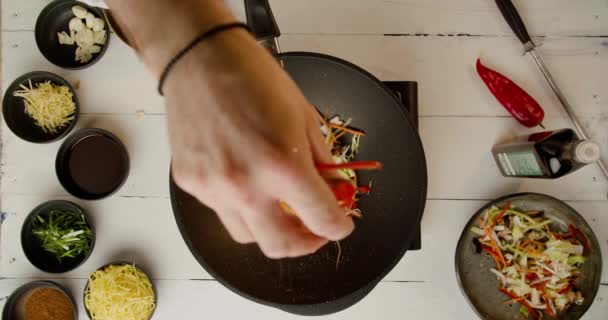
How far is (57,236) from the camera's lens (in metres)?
1.14

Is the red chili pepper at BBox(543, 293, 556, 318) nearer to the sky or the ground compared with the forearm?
nearer to the ground

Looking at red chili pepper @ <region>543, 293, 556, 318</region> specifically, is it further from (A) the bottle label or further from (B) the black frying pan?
(B) the black frying pan

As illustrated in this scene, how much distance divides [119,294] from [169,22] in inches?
30.3

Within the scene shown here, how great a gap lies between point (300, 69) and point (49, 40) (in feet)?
2.20

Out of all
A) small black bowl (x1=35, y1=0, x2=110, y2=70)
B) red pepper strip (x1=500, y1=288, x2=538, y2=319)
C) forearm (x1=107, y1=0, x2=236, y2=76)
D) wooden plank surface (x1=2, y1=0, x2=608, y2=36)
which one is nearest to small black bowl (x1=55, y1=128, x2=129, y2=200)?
small black bowl (x1=35, y1=0, x2=110, y2=70)

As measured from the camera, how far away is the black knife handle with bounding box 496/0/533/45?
1.14m

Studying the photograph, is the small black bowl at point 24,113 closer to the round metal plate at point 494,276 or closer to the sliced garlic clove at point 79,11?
the sliced garlic clove at point 79,11

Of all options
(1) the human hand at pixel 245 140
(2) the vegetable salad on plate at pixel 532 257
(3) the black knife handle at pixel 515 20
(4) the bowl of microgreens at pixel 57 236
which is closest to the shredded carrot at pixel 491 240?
(2) the vegetable salad on plate at pixel 532 257

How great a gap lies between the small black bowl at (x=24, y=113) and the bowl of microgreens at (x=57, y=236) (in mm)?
168

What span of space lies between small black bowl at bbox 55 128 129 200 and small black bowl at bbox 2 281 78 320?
245 millimetres

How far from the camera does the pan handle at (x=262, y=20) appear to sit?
91 cm

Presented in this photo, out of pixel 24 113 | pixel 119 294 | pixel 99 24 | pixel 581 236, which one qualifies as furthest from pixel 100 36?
pixel 581 236

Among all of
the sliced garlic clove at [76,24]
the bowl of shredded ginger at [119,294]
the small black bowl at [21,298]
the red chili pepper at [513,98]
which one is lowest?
the small black bowl at [21,298]

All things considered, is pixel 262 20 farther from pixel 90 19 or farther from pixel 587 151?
pixel 587 151
